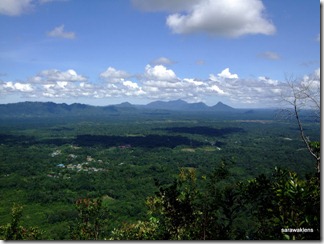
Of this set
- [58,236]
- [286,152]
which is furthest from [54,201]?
[286,152]

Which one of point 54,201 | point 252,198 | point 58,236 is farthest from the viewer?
point 54,201

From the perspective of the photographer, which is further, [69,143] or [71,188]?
[69,143]

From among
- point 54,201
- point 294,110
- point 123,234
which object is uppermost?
point 294,110

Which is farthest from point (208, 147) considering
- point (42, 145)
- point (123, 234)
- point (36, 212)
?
point (123, 234)

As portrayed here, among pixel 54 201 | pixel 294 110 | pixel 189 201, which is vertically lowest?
pixel 54 201

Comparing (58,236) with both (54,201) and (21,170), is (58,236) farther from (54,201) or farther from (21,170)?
(21,170)

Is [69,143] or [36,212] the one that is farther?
[69,143]

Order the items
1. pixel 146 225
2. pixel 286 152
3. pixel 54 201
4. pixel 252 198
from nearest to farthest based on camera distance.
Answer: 1. pixel 252 198
2. pixel 146 225
3. pixel 54 201
4. pixel 286 152

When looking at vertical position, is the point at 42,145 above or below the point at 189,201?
below

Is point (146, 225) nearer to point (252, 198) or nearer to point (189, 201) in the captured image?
point (189, 201)
